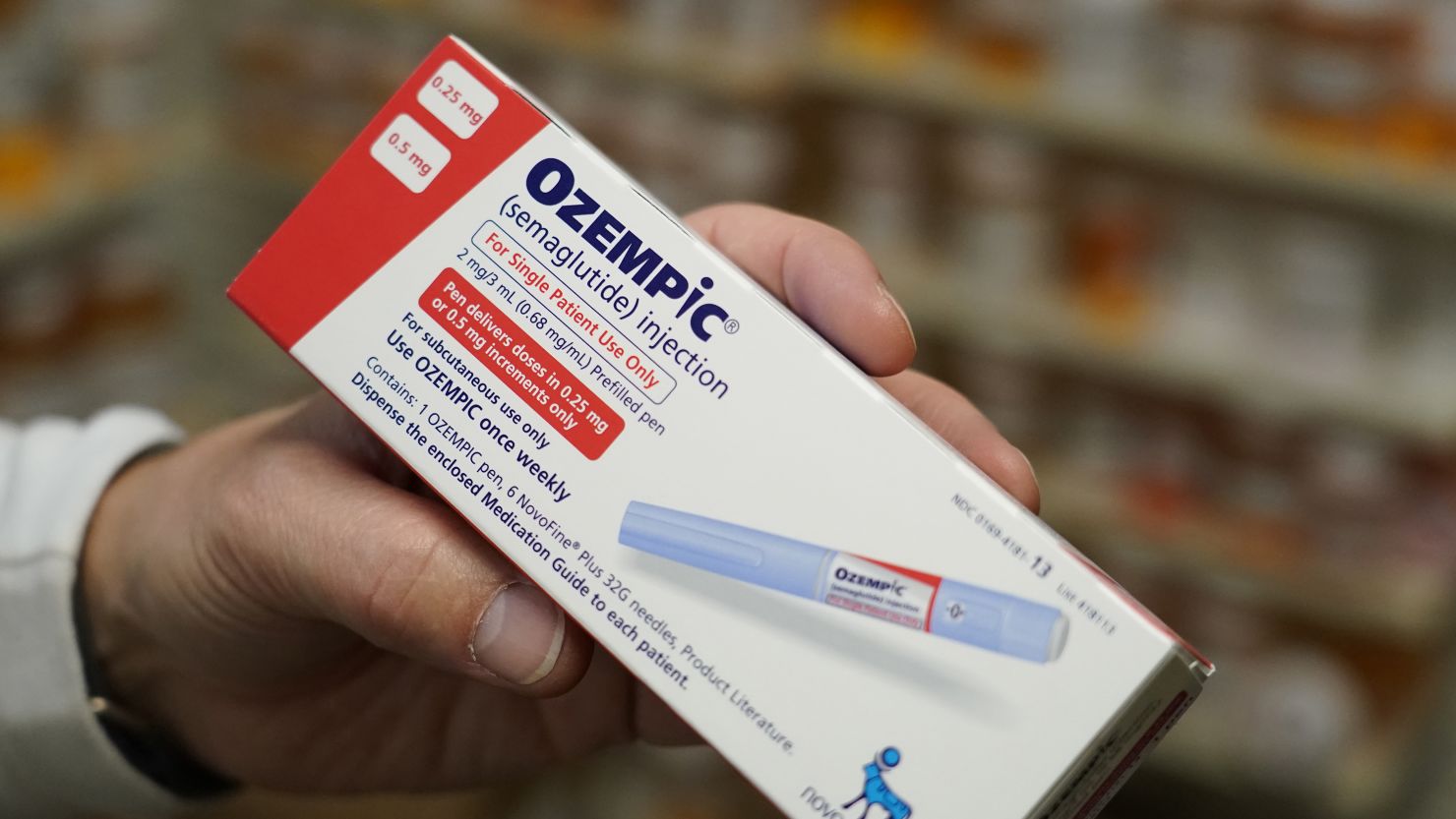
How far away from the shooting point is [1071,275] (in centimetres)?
182

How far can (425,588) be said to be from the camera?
0.65m

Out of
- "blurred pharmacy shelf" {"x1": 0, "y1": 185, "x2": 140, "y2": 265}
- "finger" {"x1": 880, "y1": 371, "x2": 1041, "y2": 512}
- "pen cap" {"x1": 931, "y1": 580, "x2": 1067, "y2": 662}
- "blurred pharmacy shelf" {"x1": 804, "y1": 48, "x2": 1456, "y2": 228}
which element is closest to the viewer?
"pen cap" {"x1": 931, "y1": 580, "x2": 1067, "y2": 662}

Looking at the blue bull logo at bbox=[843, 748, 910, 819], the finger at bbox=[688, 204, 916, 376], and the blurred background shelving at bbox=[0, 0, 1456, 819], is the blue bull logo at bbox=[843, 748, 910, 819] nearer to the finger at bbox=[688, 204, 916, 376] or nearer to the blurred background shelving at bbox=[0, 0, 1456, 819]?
the finger at bbox=[688, 204, 916, 376]

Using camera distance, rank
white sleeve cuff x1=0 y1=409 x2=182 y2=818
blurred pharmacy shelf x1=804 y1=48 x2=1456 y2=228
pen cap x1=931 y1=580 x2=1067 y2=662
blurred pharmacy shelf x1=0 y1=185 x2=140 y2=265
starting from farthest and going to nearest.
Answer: blurred pharmacy shelf x1=0 y1=185 x2=140 y2=265, blurred pharmacy shelf x1=804 y1=48 x2=1456 y2=228, white sleeve cuff x1=0 y1=409 x2=182 y2=818, pen cap x1=931 y1=580 x2=1067 y2=662

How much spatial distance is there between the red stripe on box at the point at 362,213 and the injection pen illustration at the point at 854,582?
0.63 ft

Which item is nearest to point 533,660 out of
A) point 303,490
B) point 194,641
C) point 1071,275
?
point 303,490

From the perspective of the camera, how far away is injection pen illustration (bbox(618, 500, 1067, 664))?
1.86ft

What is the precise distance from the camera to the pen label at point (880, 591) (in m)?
0.58

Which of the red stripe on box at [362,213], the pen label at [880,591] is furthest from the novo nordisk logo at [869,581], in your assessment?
the red stripe on box at [362,213]

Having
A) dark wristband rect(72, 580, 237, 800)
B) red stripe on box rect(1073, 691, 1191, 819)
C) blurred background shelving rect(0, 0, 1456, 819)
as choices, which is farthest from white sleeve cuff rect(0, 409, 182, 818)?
blurred background shelving rect(0, 0, 1456, 819)

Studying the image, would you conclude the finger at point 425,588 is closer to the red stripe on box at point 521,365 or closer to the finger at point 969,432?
the red stripe on box at point 521,365

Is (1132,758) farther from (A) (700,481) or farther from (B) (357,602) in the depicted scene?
(B) (357,602)

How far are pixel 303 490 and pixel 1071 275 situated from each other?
1.36 metres

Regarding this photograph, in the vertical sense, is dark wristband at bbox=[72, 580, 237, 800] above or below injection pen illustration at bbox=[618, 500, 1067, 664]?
below
